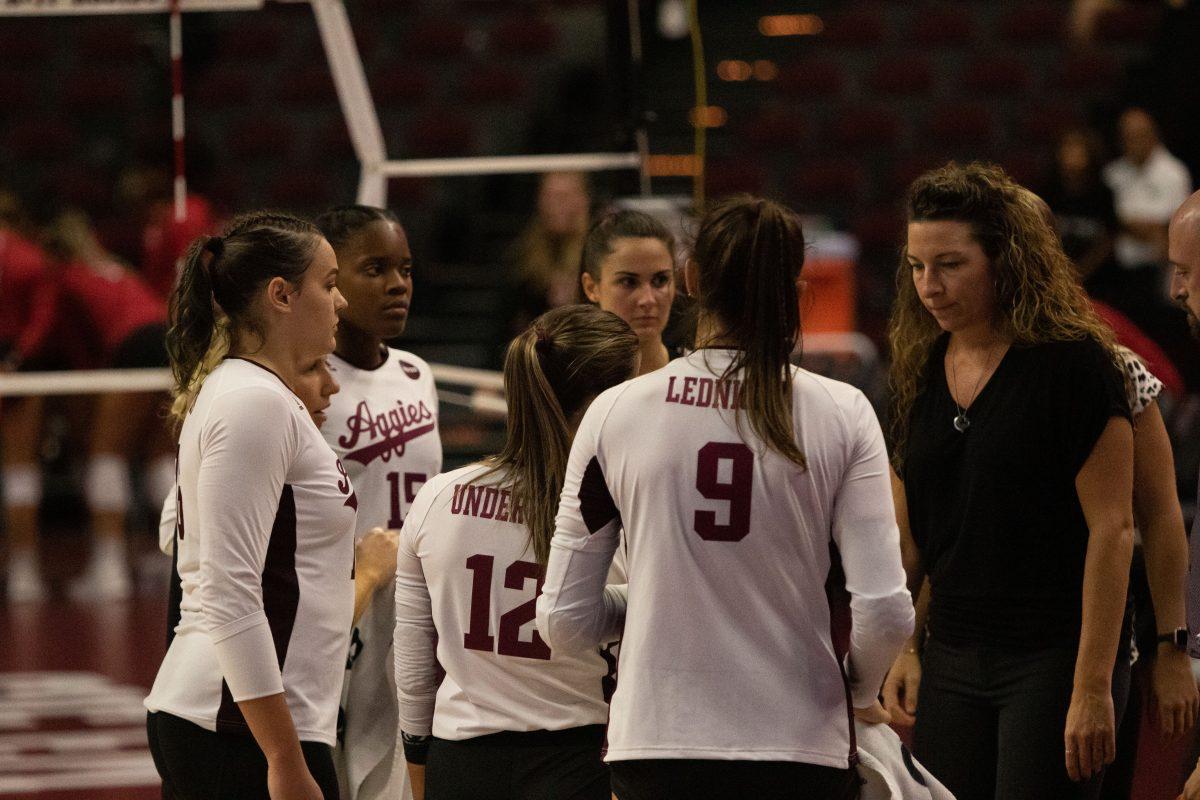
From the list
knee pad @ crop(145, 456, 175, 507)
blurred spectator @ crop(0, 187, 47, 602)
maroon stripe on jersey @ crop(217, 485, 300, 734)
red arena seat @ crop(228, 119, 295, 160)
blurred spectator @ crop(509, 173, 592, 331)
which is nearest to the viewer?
maroon stripe on jersey @ crop(217, 485, 300, 734)

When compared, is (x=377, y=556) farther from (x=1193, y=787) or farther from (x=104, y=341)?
(x=104, y=341)

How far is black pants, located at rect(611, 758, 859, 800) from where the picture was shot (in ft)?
7.15

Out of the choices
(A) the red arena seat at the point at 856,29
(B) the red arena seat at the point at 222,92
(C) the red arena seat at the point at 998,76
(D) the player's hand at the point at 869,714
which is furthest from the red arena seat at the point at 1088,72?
(D) the player's hand at the point at 869,714

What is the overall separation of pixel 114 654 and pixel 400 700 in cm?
475

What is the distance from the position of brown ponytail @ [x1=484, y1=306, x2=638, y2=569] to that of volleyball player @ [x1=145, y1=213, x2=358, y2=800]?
11.6 inches

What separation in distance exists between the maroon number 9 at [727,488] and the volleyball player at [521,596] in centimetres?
42

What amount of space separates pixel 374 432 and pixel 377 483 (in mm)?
108

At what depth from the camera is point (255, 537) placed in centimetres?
234

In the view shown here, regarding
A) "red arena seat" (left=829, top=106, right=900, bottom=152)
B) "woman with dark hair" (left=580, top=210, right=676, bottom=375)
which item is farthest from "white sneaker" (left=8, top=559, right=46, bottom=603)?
"red arena seat" (left=829, top=106, right=900, bottom=152)

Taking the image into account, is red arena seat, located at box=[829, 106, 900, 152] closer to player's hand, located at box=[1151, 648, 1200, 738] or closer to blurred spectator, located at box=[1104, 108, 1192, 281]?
blurred spectator, located at box=[1104, 108, 1192, 281]

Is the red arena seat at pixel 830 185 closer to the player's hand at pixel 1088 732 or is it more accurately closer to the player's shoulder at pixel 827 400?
the player's hand at pixel 1088 732

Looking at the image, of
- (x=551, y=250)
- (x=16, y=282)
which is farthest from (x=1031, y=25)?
(x=16, y=282)

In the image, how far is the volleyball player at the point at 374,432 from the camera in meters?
3.23

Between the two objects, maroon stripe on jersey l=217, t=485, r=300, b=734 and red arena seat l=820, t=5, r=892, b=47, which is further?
red arena seat l=820, t=5, r=892, b=47
